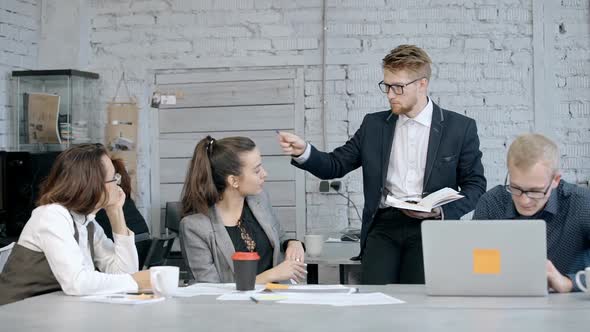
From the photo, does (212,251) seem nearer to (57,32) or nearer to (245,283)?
(245,283)

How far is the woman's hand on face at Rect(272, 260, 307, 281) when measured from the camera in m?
2.63

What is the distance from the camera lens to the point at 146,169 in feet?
18.1

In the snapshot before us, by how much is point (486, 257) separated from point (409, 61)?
118cm

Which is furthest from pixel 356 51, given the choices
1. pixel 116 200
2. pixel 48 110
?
pixel 116 200

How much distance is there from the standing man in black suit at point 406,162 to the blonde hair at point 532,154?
0.67 meters

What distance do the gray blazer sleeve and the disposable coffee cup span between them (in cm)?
50

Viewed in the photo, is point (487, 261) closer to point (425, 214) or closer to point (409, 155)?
point (425, 214)

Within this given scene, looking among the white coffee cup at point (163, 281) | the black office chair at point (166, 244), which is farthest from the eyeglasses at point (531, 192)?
the black office chair at point (166, 244)

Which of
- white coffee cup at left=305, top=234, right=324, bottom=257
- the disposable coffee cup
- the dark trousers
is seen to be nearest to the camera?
the disposable coffee cup

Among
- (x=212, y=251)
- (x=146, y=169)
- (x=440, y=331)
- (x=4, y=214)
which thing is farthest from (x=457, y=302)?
(x=146, y=169)

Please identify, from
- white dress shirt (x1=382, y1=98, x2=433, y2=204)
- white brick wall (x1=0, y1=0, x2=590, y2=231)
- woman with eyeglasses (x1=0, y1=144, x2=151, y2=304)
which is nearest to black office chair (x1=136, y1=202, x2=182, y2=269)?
white brick wall (x1=0, y1=0, x2=590, y2=231)

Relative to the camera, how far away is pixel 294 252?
9.39ft

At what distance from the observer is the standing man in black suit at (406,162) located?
9.69 feet

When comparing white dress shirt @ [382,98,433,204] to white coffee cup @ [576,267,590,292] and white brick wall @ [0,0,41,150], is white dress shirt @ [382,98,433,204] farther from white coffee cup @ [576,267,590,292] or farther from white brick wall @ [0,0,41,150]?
white brick wall @ [0,0,41,150]
